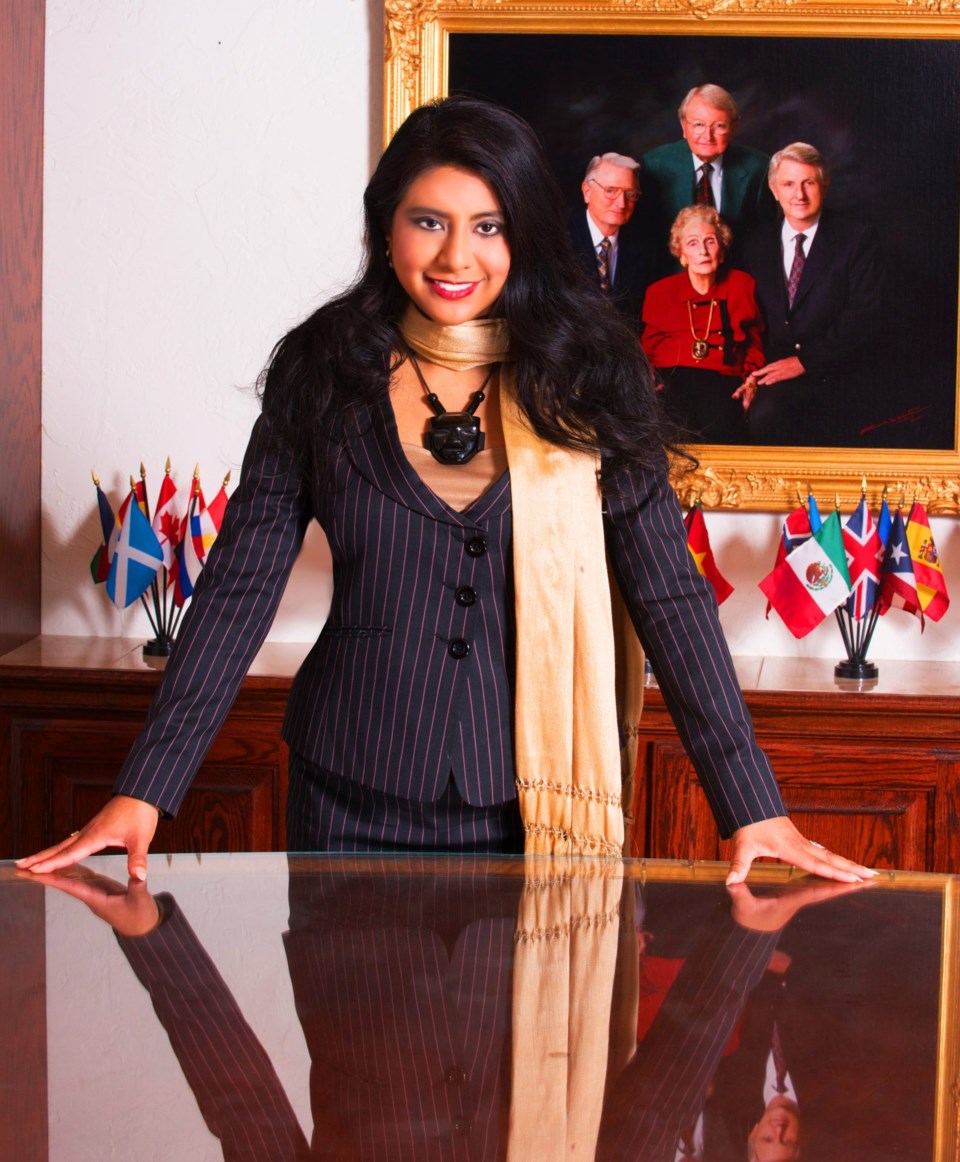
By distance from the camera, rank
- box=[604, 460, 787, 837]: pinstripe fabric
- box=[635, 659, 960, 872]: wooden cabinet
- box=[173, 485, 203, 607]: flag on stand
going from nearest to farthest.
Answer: box=[604, 460, 787, 837]: pinstripe fabric
box=[635, 659, 960, 872]: wooden cabinet
box=[173, 485, 203, 607]: flag on stand

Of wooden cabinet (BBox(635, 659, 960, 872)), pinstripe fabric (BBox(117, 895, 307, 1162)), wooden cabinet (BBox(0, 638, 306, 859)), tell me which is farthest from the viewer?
wooden cabinet (BBox(0, 638, 306, 859))

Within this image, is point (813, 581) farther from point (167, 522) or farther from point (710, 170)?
point (167, 522)

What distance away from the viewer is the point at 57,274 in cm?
381

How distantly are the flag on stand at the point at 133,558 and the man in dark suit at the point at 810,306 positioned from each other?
1591 mm

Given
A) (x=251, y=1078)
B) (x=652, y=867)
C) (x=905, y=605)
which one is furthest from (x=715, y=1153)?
(x=905, y=605)

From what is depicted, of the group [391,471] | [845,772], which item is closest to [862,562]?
[845,772]

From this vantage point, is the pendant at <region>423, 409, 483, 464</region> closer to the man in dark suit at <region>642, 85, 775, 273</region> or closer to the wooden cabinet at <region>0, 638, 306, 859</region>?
the wooden cabinet at <region>0, 638, 306, 859</region>

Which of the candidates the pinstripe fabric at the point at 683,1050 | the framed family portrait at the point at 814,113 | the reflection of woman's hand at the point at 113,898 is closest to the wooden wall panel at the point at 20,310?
the framed family portrait at the point at 814,113

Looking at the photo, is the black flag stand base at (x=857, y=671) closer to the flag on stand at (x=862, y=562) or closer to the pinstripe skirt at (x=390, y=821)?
the flag on stand at (x=862, y=562)

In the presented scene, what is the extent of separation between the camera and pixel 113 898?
1.50 m

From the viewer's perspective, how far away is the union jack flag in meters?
3.49

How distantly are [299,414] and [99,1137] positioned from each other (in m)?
1.18

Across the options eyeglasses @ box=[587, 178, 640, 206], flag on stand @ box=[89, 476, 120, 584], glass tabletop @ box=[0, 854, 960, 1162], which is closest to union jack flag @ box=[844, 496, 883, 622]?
eyeglasses @ box=[587, 178, 640, 206]

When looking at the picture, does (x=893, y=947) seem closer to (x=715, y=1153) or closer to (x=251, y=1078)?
(x=715, y=1153)
